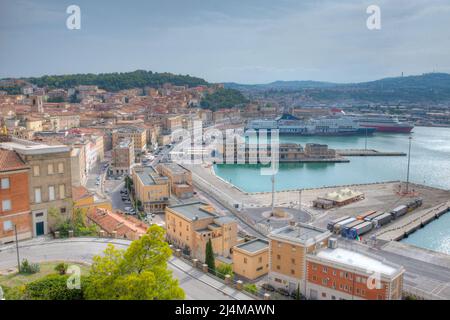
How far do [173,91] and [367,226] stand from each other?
3697cm

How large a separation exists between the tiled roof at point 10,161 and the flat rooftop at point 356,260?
4.03m

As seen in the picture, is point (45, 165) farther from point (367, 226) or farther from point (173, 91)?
point (173, 91)

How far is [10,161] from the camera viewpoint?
4473mm

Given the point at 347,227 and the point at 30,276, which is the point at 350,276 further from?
the point at 347,227

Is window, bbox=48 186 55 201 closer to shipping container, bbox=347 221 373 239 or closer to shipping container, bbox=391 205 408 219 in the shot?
shipping container, bbox=347 221 373 239

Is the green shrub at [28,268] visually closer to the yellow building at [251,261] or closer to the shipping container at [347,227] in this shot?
the yellow building at [251,261]

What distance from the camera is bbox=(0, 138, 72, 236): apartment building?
180 inches

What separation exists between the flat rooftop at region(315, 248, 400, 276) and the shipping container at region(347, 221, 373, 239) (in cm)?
418

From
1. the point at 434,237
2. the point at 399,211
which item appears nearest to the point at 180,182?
the point at 399,211

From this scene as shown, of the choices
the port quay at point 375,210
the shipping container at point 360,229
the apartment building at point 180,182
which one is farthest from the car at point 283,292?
the apartment building at point 180,182

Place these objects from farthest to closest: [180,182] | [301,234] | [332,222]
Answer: [180,182]
[332,222]
[301,234]

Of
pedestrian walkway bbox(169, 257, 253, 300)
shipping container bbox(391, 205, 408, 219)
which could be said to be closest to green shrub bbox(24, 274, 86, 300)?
pedestrian walkway bbox(169, 257, 253, 300)

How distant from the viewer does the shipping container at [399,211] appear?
12.0 metres

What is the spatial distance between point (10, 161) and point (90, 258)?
1.35 m
